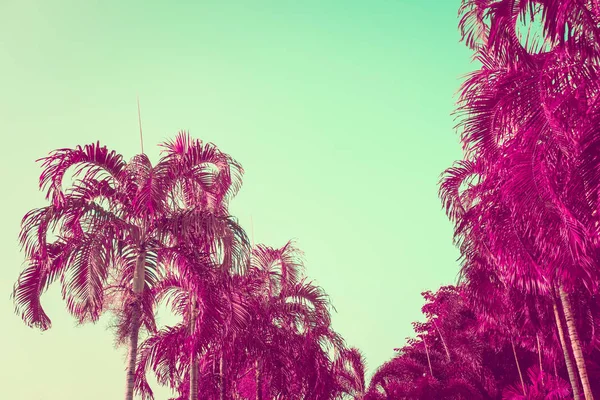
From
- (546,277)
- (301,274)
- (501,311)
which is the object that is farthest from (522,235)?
(301,274)

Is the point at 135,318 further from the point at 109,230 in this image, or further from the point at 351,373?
the point at 351,373

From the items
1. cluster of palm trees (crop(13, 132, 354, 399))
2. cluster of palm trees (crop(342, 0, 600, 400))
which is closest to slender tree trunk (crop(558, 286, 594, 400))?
cluster of palm trees (crop(342, 0, 600, 400))

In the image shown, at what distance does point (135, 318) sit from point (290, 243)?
29.4 feet

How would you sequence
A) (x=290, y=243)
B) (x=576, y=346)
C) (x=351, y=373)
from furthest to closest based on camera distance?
(x=351, y=373)
(x=290, y=243)
(x=576, y=346)

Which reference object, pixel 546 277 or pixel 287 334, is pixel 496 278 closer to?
pixel 546 277

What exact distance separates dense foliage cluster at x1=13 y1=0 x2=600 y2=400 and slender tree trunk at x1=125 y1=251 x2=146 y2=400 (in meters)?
0.02

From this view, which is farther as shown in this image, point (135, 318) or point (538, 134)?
point (135, 318)

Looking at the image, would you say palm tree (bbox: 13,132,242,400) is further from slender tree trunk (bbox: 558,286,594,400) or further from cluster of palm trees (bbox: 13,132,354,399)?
slender tree trunk (bbox: 558,286,594,400)

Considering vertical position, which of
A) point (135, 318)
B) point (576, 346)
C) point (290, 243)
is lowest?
point (576, 346)

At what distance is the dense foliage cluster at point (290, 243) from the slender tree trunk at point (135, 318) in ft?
0.06

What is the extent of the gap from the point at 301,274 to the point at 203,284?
8.66 metres

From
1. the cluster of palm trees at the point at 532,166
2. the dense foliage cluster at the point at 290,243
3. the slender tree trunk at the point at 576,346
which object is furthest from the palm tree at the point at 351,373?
the slender tree trunk at the point at 576,346

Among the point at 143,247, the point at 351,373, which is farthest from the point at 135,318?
the point at 351,373

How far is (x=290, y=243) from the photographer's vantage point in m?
19.9
